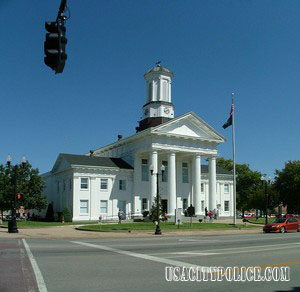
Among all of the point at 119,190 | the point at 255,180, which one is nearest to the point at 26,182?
the point at 119,190

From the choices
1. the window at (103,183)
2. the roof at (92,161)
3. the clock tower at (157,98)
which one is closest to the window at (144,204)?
the roof at (92,161)

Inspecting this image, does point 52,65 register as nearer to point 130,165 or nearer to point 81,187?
point 81,187

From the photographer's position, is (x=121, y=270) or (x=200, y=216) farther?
(x=200, y=216)

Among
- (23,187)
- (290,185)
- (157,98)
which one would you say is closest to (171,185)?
(157,98)

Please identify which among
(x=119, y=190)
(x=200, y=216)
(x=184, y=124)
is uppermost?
(x=184, y=124)

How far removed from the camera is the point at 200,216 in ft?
182

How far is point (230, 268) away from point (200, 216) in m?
44.8

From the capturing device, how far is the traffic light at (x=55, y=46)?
8430mm

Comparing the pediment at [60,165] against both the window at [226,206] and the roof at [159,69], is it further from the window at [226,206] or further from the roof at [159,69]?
the window at [226,206]

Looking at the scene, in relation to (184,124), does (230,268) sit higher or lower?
lower

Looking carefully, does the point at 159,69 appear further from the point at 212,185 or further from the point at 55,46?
the point at 55,46

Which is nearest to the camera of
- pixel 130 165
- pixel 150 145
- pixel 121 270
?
pixel 121 270

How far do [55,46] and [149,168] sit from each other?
155ft

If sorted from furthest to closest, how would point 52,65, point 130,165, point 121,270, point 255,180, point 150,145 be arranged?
point 255,180
point 130,165
point 150,145
point 121,270
point 52,65
